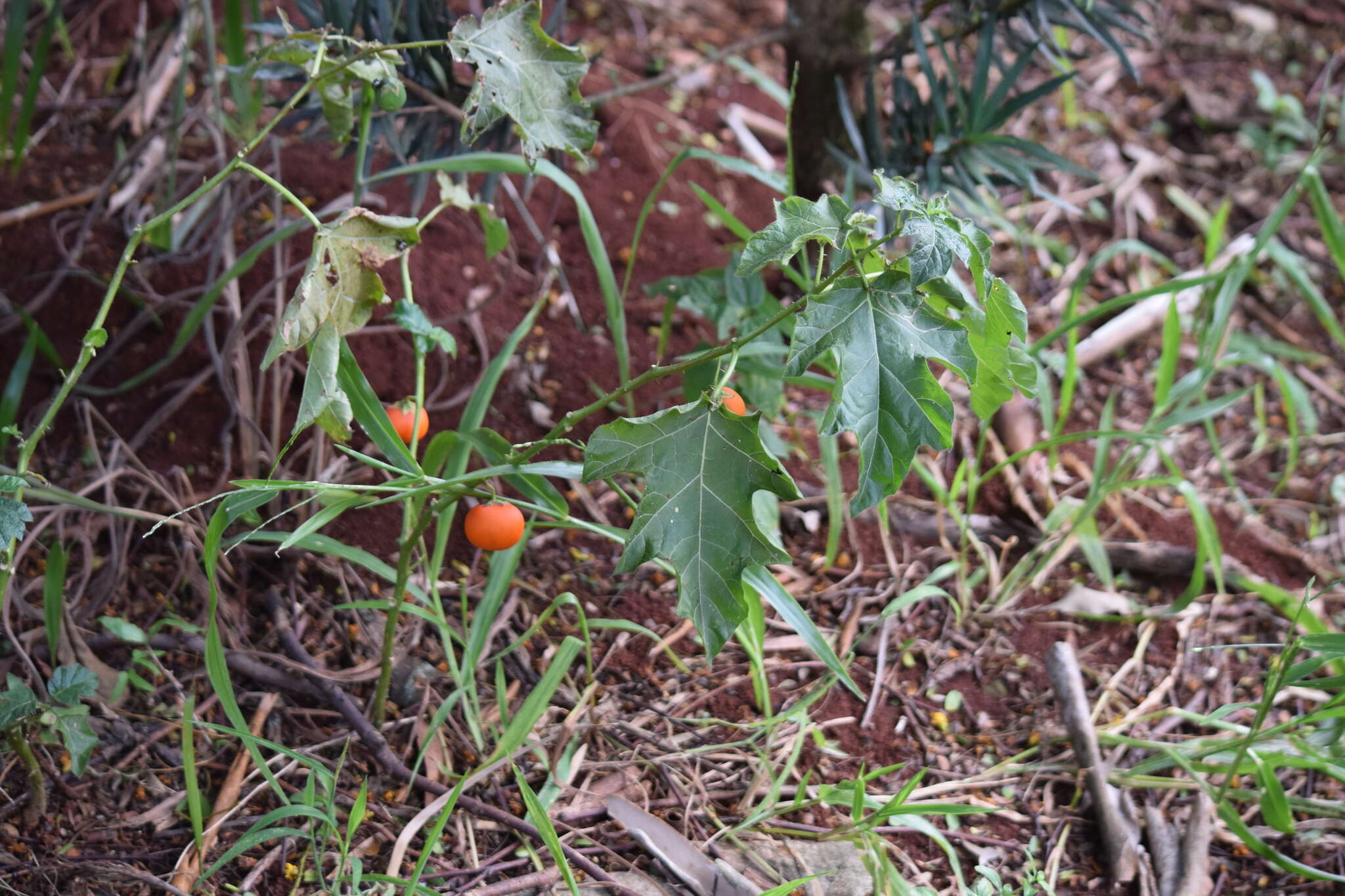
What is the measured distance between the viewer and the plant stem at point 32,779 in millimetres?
1181

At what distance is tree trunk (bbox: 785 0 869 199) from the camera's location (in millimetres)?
1958

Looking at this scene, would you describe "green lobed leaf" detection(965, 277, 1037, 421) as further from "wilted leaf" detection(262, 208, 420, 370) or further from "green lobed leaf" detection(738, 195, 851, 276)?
"wilted leaf" detection(262, 208, 420, 370)

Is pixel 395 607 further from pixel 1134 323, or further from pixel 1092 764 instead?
pixel 1134 323

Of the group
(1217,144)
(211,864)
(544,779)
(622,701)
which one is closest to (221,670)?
(211,864)

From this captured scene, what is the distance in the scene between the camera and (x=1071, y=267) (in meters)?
2.48

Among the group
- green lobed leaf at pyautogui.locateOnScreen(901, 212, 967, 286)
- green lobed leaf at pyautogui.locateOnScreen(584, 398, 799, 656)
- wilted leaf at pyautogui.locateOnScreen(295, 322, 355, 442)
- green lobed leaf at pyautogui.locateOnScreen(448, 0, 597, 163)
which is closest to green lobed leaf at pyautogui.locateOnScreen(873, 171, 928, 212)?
green lobed leaf at pyautogui.locateOnScreen(901, 212, 967, 286)

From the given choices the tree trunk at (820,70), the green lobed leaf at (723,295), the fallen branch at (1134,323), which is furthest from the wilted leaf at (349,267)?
the fallen branch at (1134,323)

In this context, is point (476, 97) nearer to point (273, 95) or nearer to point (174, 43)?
point (273, 95)

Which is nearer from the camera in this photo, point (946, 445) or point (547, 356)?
point (946, 445)

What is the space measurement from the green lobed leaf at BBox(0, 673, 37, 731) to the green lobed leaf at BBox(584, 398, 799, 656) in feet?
2.34

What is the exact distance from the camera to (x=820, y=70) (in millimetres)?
2018

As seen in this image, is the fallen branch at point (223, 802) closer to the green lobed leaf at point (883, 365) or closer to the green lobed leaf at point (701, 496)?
the green lobed leaf at point (701, 496)

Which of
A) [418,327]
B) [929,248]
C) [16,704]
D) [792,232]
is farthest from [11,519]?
[929,248]

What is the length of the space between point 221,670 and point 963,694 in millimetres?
1111
